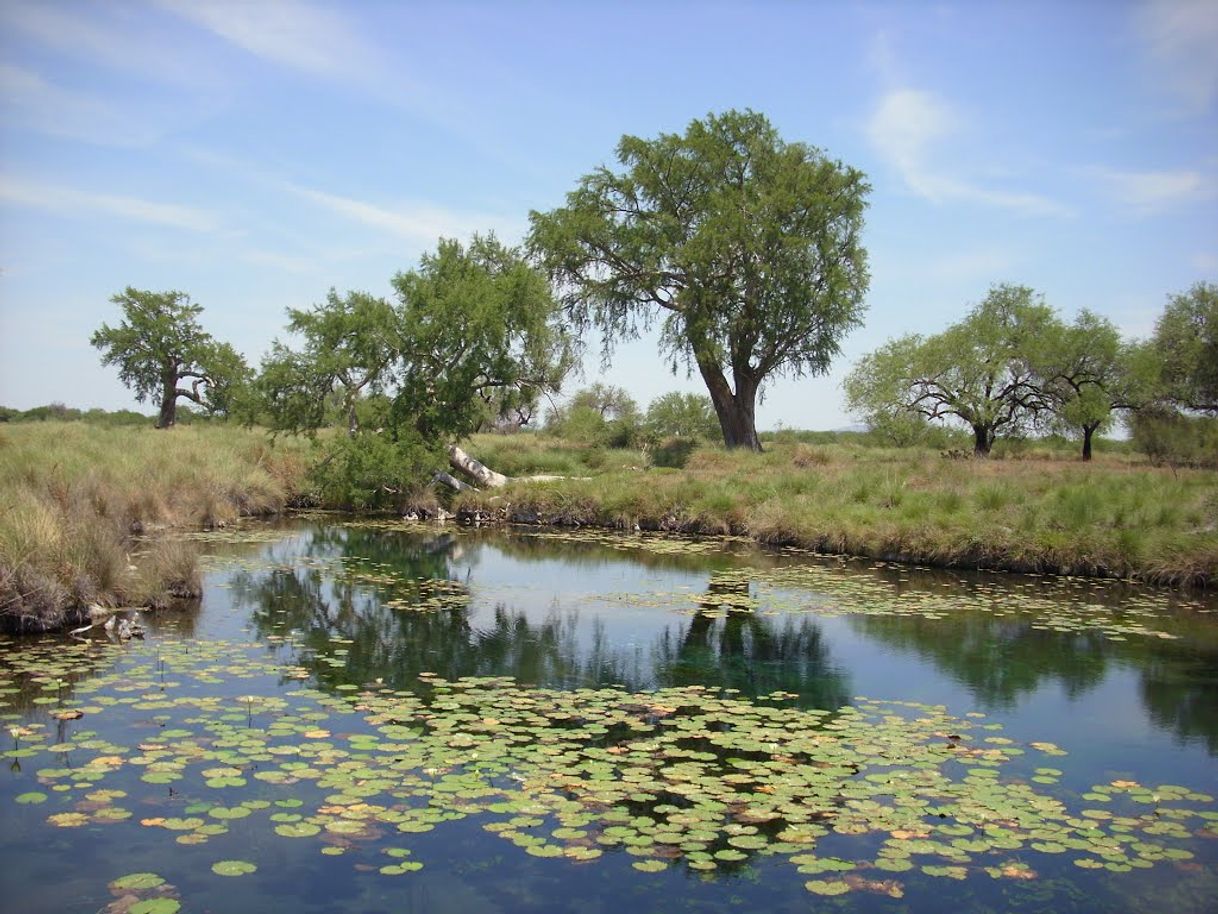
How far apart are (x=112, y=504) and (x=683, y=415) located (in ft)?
116

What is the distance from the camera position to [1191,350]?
37.2 metres

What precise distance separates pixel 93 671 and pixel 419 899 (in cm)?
529

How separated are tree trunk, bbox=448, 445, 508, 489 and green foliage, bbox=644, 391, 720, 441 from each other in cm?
1959

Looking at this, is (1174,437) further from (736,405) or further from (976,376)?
(736,405)

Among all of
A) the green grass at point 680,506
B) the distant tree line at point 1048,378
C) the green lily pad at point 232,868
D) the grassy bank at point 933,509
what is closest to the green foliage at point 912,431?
the distant tree line at point 1048,378

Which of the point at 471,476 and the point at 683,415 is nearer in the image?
the point at 471,476

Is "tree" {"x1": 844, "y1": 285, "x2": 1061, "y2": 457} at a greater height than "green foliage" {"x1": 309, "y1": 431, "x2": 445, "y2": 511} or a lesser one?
greater

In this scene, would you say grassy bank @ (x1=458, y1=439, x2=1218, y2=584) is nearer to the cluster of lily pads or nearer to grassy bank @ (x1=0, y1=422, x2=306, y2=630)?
grassy bank @ (x1=0, y1=422, x2=306, y2=630)

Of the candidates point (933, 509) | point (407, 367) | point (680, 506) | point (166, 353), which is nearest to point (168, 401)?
point (166, 353)

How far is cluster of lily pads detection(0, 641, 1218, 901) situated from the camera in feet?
17.4

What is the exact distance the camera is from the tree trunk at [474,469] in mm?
27625

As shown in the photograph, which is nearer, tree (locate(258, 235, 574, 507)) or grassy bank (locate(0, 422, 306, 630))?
grassy bank (locate(0, 422, 306, 630))

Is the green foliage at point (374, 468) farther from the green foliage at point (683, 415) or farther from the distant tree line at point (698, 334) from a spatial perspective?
the green foliage at point (683, 415)

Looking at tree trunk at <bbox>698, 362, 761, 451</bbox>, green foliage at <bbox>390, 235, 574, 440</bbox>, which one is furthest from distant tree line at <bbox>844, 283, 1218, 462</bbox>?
green foliage at <bbox>390, 235, 574, 440</bbox>
